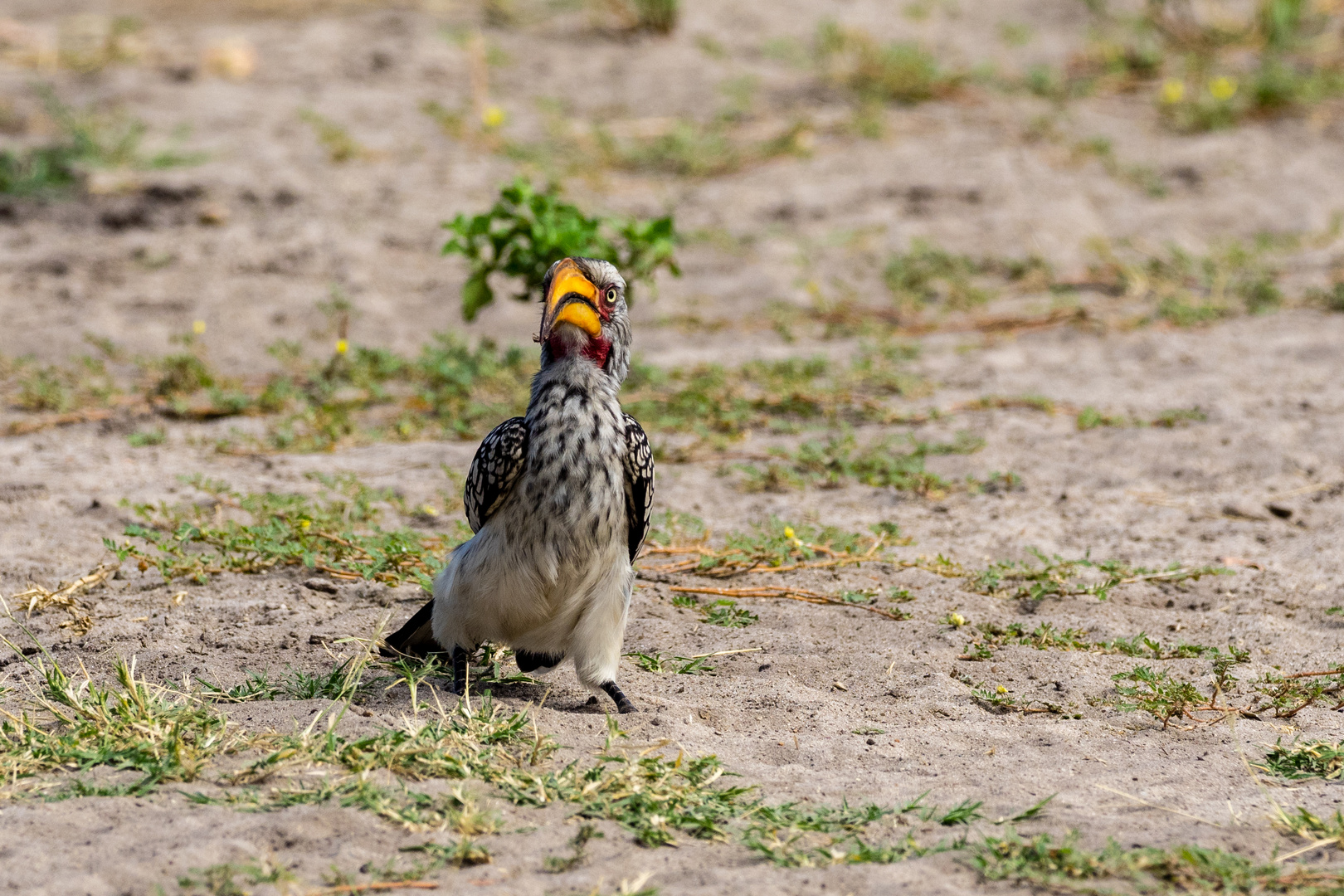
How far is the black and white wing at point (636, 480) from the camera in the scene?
3.92 m

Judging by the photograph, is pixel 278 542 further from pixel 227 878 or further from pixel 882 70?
pixel 882 70

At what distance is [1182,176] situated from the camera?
9.16 metres

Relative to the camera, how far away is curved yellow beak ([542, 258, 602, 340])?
3832 mm

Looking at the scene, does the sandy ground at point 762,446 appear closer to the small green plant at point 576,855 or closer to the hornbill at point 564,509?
the small green plant at point 576,855

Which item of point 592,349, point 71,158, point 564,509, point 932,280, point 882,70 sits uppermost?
point 882,70

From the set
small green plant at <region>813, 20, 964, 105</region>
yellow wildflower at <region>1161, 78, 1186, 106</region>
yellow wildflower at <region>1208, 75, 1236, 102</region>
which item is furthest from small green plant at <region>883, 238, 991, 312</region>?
yellow wildflower at <region>1208, 75, 1236, 102</region>

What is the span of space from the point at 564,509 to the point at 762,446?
2542 millimetres

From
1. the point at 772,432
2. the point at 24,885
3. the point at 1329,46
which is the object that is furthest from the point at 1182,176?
the point at 24,885

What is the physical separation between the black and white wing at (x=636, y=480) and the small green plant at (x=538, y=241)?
2441mm

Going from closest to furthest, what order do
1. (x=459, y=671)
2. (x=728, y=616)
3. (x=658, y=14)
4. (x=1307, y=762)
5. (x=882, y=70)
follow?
1. (x=1307, y=762)
2. (x=459, y=671)
3. (x=728, y=616)
4. (x=882, y=70)
5. (x=658, y=14)

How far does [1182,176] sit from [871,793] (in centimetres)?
700

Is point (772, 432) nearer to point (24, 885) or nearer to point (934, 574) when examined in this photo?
point (934, 574)

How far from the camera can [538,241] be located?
6281 mm

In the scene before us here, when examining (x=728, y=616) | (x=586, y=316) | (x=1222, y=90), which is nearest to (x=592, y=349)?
(x=586, y=316)
